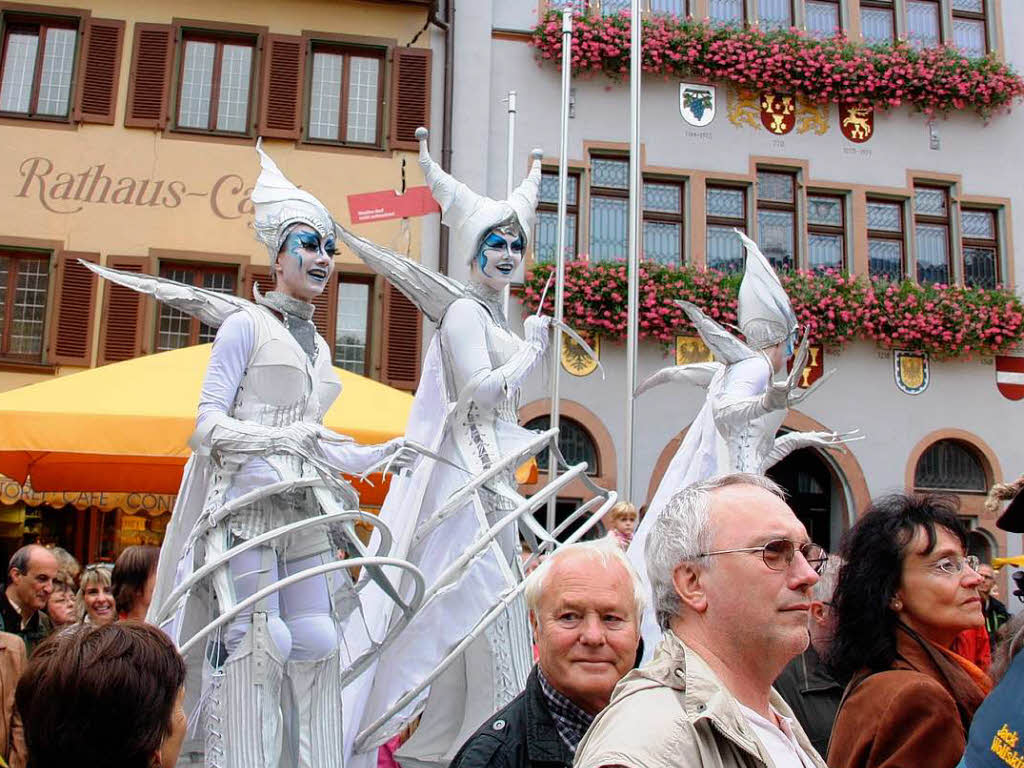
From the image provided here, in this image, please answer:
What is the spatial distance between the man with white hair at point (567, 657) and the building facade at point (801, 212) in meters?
11.0

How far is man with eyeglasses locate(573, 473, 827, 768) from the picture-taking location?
171cm

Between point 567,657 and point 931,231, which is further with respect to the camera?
point 931,231

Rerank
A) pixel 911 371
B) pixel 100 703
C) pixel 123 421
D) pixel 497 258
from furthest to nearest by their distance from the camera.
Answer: pixel 911 371
pixel 123 421
pixel 497 258
pixel 100 703

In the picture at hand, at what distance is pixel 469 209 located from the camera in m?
5.20

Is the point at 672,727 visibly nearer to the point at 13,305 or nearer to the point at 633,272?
the point at 633,272

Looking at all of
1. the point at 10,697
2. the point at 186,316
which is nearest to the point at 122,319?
the point at 186,316

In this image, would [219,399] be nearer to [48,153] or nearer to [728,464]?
[728,464]

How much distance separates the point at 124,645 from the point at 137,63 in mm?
13131

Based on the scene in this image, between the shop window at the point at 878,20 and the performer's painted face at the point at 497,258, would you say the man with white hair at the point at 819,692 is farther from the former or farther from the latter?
the shop window at the point at 878,20

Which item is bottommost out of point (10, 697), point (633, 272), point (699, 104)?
point (10, 697)

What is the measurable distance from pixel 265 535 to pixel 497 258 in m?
1.82

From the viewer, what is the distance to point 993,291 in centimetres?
1480

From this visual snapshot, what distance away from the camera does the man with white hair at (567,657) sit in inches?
92.7

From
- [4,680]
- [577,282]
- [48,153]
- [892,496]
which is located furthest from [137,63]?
[892,496]
